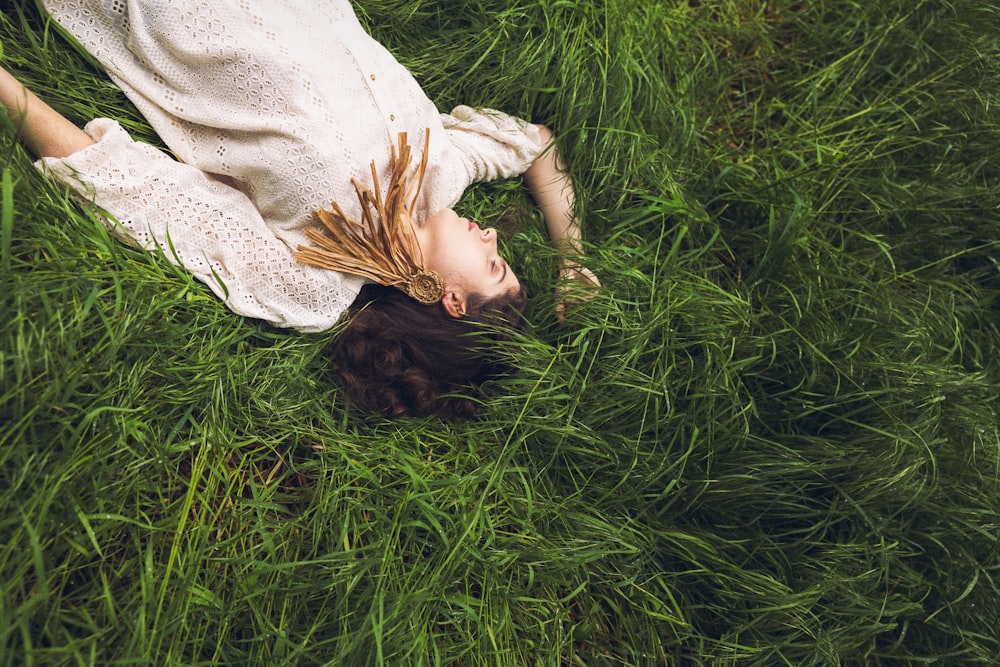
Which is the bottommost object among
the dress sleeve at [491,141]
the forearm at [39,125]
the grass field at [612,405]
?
the grass field at [612,405]

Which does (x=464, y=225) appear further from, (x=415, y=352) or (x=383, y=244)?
(x=415, y=352)

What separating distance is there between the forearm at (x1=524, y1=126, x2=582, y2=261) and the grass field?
0.18 feet

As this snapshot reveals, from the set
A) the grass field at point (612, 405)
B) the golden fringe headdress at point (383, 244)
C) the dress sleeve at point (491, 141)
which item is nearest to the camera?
the grass field at point (612, 405)

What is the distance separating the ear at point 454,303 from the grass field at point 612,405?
0.65 feet

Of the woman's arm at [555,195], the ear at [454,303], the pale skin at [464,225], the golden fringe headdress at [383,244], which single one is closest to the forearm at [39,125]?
the pale skin at [464,225]

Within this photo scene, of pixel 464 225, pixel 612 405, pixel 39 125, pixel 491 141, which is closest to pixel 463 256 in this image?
pixel 464 225

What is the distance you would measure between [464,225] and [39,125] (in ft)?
3.75

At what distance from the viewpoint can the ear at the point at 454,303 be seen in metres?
1.85

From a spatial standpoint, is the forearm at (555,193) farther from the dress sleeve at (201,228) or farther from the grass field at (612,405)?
the dress sleeve at (201,228)

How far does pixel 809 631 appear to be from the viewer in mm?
1798

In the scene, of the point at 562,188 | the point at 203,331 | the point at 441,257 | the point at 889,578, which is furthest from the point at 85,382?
the point at 889,578

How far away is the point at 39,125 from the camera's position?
158 cm

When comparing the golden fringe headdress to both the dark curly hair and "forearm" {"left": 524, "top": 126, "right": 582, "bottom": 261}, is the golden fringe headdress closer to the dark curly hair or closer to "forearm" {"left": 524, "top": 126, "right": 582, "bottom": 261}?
the dark curly hair

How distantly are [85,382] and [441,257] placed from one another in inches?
37.6
